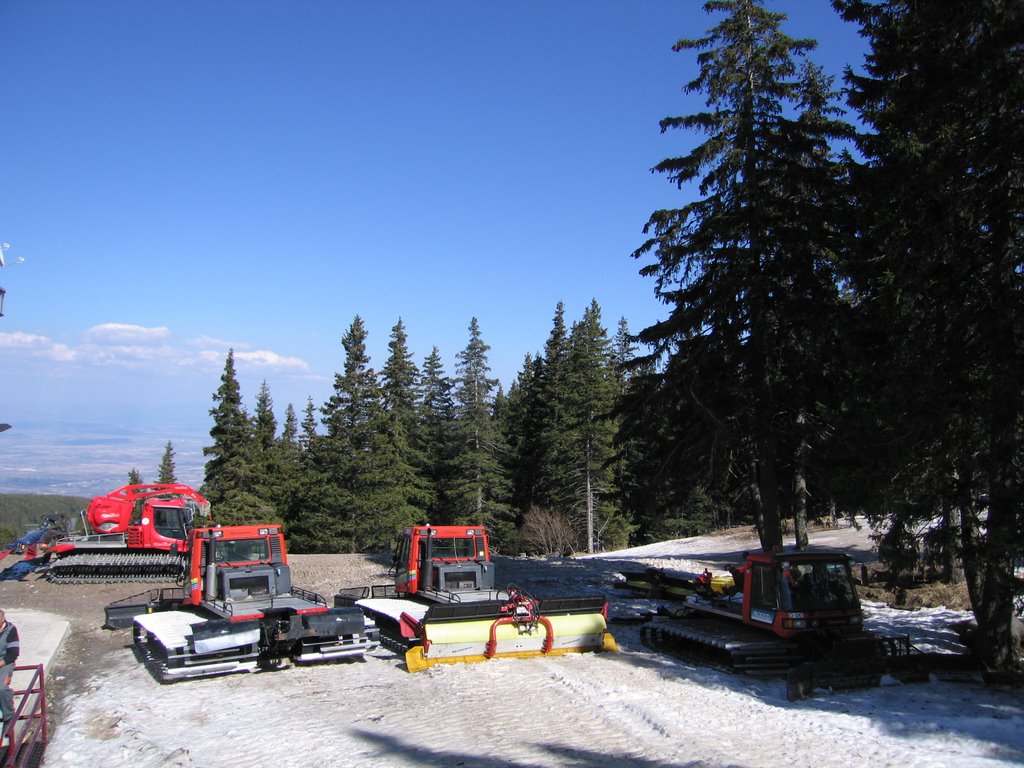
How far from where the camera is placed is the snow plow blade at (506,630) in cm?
1240

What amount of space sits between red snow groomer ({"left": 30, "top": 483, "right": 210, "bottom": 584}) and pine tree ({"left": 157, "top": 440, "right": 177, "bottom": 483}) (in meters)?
55.3

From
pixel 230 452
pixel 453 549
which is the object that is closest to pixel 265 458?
pixel 230 452

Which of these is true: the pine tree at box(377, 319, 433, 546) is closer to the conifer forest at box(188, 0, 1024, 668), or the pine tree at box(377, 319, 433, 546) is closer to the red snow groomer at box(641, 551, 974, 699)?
the conifer forest at box(188, 0, 1024, 668)

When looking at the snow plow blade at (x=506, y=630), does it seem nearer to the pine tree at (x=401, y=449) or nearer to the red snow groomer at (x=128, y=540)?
the red snow groomer at (x=128, y=540)

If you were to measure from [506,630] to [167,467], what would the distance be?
3060 inches

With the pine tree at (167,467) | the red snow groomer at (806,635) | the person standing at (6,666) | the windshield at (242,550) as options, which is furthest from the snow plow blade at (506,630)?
the pine tree at (167,467)

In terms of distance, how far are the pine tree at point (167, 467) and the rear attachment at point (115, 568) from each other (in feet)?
191

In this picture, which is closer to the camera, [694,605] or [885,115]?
[885,115]

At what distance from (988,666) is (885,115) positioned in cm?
925

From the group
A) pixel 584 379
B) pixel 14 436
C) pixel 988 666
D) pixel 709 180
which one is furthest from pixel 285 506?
pixel 14 436

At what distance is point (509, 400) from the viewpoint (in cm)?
7425

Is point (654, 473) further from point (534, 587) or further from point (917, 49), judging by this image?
A: point (917, 49)

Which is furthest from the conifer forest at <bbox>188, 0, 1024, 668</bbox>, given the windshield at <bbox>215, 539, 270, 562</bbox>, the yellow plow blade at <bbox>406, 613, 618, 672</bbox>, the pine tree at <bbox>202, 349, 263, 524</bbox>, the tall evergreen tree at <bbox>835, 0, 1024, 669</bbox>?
the pine tree at <bbox>202, 349, 263, 524</bbox>

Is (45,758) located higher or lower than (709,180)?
lower
